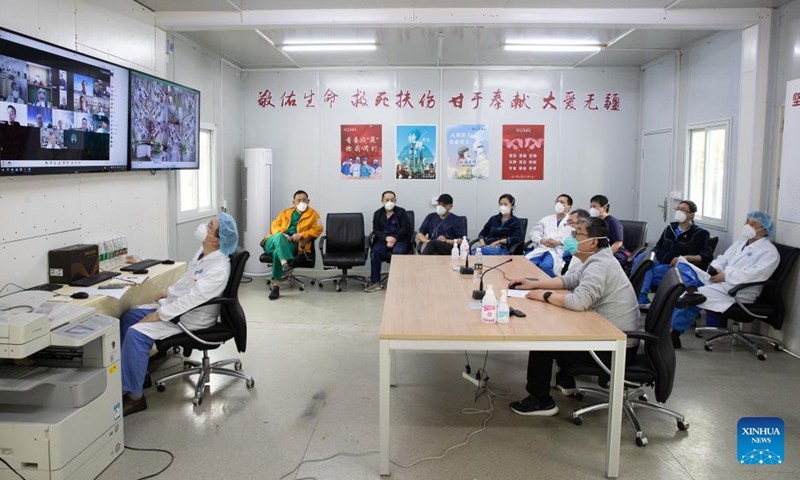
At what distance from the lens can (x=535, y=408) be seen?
140 inches

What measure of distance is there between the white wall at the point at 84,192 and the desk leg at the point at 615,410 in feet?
11.4

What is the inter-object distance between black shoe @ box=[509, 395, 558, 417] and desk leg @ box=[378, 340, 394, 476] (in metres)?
1.07

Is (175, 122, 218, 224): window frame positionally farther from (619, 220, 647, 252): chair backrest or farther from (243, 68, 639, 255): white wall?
(619, 220, 647, 252): chair backrest

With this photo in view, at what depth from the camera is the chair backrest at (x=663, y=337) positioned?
3.07 metres

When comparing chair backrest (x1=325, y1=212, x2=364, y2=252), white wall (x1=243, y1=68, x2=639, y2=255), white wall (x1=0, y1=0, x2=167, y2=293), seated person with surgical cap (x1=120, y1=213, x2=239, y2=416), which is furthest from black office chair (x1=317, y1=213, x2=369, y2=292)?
seated person with surgical cap (x1=120, y1=213, x2=239, y2=416)

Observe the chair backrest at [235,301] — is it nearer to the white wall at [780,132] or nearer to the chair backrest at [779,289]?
the chair backrest at [779,289]

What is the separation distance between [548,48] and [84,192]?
5.15 m

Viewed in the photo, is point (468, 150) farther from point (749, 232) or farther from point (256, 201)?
point (749, 232)

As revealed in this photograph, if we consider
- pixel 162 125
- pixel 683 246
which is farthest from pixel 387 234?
pixel 683 246

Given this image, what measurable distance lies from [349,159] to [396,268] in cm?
388

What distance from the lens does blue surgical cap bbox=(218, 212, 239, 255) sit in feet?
12.4

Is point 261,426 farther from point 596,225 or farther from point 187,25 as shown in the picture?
point 187,25

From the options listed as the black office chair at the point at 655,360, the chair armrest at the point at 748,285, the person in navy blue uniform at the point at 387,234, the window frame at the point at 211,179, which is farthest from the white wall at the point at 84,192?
the chair armrest at the point at 748,285

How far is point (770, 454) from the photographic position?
8.36 feet
